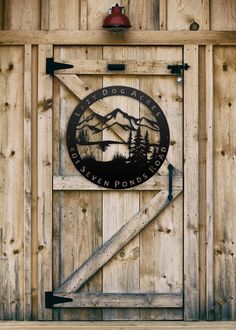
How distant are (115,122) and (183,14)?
4.00ft

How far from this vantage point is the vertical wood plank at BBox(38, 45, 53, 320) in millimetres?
10477

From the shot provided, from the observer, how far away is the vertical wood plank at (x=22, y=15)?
10.5 metres

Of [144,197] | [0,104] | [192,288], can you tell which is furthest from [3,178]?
[192,288]

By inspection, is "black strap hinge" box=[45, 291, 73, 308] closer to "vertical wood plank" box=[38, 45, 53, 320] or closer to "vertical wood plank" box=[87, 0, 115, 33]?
"vertical wood plank" box=[38, 45, 53, 320]

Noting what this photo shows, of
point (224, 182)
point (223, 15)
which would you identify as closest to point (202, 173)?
point (224, 182)

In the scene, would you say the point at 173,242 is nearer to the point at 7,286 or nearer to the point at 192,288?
the point at 192,288

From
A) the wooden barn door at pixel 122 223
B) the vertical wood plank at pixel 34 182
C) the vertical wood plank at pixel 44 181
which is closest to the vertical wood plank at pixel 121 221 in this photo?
the wooden barn door at pixel 122 223

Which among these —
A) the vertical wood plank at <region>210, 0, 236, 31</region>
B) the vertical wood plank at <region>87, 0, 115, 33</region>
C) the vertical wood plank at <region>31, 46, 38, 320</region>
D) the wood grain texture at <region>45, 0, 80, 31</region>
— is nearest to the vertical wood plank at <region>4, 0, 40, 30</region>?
the wood grain texture at <region>45, 0, 80, 31</region>

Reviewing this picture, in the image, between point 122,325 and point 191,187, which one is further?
point 191,187

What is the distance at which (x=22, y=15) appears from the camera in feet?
34.6

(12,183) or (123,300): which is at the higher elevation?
(12,183)

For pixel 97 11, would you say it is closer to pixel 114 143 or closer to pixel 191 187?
pixel 114 143

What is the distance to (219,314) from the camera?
34.7 feet

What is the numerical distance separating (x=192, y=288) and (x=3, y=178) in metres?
2.07
